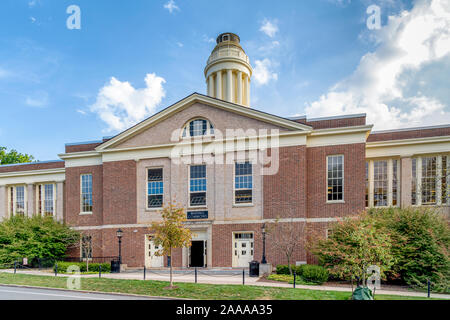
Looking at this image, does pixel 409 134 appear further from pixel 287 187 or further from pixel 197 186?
pixel 197 186

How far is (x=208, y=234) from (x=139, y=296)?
34.2ft

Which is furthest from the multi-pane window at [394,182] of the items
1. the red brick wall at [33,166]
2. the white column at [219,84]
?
the red brick wall at [33,166]

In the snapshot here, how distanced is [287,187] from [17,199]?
27.8 m

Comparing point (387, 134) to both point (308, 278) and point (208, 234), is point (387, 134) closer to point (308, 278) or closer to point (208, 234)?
point (308, 278)

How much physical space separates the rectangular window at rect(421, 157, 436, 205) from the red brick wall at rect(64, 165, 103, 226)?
25828 mm

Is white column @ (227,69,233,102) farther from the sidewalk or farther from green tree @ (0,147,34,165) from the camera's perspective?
green tree @ (0,147,34,165)

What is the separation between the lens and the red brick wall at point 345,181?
71.3 feet

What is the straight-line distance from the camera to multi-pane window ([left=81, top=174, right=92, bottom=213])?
2770 centimetres

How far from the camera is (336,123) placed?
897 inches

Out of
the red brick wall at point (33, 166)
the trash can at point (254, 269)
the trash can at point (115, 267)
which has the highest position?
the red brick wall at point (33, 166)

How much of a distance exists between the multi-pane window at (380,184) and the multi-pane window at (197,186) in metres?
13.2

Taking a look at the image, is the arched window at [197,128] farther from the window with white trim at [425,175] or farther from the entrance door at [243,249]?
the window with white trim at [425,175]

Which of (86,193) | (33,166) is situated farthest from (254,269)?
(33,166)
